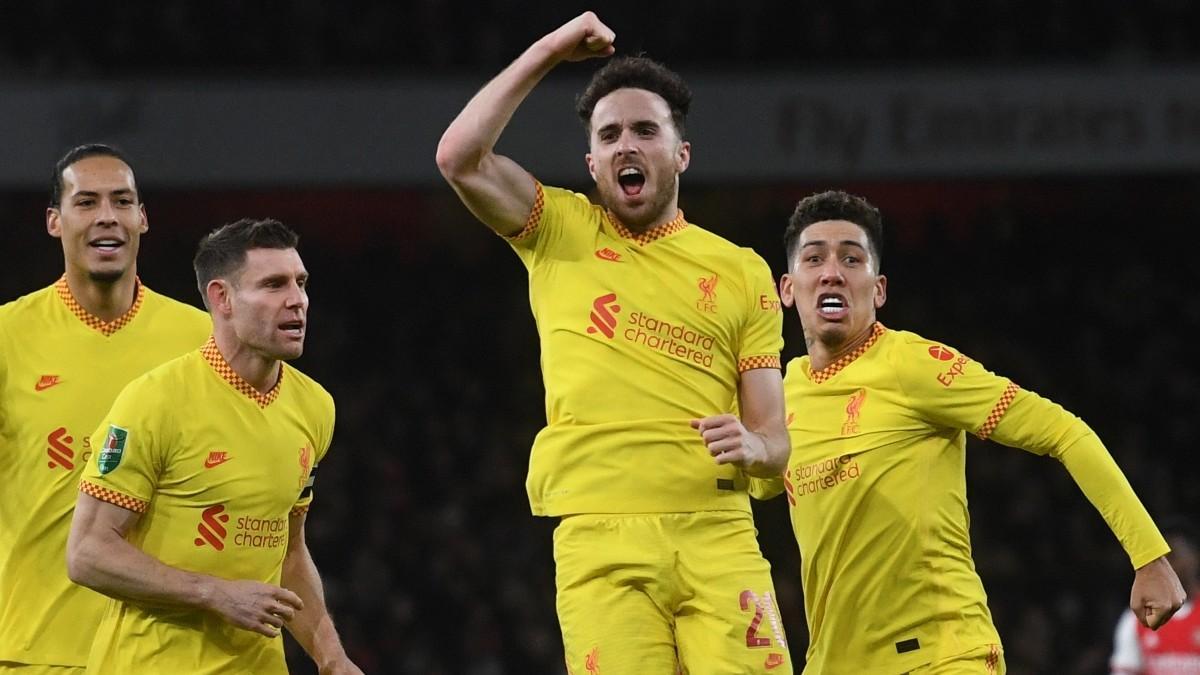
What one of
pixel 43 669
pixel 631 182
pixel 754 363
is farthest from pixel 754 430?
pixel 43 669

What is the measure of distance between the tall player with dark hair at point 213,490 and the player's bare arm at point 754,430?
117cm

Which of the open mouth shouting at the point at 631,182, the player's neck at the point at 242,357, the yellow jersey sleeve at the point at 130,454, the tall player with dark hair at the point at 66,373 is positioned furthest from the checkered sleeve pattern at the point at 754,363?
the tall player with dark hair at the point at 66,373

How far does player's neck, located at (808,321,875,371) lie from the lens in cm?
565

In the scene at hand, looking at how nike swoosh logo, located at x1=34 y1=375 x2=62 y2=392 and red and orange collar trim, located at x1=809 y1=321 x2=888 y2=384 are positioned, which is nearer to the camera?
nike swoosh logo, located at x1=34 y1=375 x2=62 y2=392

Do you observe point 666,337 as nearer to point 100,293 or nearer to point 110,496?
point 110,496

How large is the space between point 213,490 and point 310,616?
0.57 metres

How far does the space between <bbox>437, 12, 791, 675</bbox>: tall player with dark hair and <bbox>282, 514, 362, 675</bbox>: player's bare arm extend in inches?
32.1

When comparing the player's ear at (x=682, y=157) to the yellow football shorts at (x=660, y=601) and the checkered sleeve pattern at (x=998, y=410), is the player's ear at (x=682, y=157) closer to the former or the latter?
the yellow football shorts at (x=660, y=601)

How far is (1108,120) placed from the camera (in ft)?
48.7

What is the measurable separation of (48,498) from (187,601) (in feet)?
3.17

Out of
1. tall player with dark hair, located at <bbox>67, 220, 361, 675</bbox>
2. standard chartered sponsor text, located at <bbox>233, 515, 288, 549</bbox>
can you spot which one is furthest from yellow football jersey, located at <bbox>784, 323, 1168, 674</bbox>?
standard chartered sponsor text, located at <bbox>233, 515, 288, 549</bbox>

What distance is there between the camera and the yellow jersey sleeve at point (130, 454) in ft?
14.9

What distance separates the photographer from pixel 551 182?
15.7 meters

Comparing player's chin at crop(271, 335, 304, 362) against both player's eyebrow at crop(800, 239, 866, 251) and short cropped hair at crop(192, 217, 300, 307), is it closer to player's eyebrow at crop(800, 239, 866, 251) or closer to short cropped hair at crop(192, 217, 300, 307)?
short cropped hair at crop(192, 217, 300, 307)
